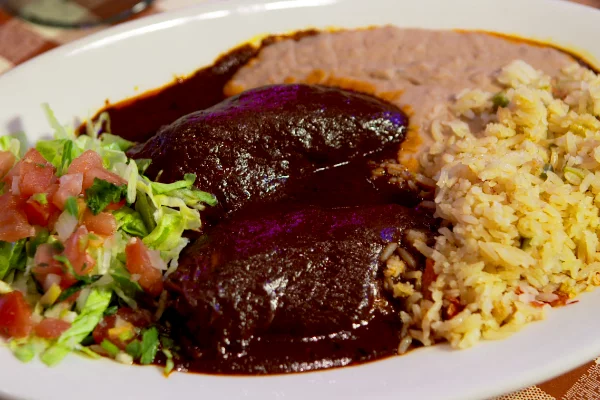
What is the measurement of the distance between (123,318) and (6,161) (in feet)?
3.99

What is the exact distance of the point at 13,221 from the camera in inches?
117

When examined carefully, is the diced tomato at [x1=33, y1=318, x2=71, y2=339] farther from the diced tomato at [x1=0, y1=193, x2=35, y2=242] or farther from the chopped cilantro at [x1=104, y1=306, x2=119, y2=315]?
the diced tomato at [x1=0, y1=193, x2=35, y2=242]

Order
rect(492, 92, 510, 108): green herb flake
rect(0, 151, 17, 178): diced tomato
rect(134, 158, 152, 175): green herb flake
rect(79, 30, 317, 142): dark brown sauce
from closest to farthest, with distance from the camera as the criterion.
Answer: rect(0, 151, 17, 178): diced tomato
rect(134, 158, 152, 175): green herb flake
rect(492, 92, 510, 108): green herb flake
rect(79, 30, 317, 142): dark brown sauce

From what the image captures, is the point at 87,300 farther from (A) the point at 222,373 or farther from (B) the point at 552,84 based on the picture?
(B) the point at 552,84

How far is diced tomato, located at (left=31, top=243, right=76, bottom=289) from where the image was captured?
287 cm

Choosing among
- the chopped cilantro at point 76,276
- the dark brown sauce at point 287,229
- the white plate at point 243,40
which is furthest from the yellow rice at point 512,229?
the chopped cilantro at point 76,276

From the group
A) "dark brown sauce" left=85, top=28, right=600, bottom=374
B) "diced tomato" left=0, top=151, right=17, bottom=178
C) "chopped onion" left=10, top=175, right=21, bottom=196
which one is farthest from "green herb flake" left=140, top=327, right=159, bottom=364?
"diced tomato" left=0, top=151, right=17, bottom=178

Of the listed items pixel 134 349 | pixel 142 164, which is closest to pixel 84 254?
pixel 134 349

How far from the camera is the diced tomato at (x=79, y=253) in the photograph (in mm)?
2846

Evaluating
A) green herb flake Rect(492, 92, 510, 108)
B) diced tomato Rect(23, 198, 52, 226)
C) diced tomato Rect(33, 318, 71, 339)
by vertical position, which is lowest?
diced tomato Rect(33, 318, 71, 339)

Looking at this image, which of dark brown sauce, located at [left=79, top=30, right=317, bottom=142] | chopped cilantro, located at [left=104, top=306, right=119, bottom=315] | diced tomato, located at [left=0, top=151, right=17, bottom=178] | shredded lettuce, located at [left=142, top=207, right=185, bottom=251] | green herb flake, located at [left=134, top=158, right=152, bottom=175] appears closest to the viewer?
chopped cilantro, located at [left=104, top=306, right=119, bottom=315]

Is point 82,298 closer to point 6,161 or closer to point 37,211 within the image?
point 37,211

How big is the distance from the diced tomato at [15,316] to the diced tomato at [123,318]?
317 mm

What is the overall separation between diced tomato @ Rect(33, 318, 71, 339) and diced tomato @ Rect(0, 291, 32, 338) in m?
0.05
